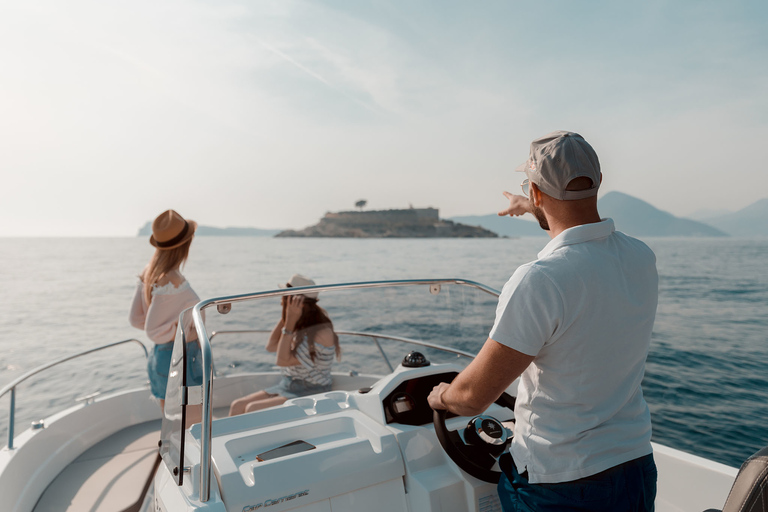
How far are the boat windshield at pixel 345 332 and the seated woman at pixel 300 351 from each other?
0.12 feet

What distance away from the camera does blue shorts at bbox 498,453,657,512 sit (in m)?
1.15

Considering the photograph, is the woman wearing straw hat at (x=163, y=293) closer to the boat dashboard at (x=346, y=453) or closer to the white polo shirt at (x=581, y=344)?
the boat dashboard at (x=346, y=453)

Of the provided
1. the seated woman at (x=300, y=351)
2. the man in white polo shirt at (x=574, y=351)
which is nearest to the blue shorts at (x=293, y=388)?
the seated woman at (x=300, y=351)

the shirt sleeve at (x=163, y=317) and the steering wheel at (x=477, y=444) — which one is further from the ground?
the shirt sleeve at (x=163, y=317)

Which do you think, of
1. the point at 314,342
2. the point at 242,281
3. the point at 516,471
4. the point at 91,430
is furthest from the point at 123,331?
the point at 516,471

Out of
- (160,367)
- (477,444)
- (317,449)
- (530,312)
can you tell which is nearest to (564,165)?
(530,312)

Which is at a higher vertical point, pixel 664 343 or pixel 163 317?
pixel 163 317

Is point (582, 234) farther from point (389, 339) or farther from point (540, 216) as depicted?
point (389, 339)

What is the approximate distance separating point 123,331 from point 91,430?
51.2 feet

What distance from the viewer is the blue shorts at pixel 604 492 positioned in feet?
3.77

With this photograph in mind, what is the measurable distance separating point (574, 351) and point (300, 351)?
4.72ft

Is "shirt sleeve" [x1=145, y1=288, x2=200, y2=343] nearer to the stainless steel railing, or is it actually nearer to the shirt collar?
the stainless steel railing

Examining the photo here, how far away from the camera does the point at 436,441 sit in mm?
1768

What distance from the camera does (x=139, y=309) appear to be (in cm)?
284
